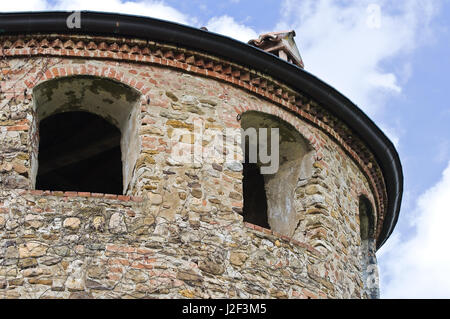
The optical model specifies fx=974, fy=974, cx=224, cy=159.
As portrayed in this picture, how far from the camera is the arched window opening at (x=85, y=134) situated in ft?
36.9

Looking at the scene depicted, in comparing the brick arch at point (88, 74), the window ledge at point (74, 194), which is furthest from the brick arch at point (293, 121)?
the window ledge at point (74, 194)

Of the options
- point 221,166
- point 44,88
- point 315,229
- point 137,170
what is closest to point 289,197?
point 315,229

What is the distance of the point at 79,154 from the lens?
1359cm

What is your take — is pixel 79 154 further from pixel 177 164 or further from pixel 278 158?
pixel 177 164

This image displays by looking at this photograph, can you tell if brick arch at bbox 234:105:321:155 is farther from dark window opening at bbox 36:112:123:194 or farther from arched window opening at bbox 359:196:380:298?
dark window opening at bbox 36:112:123:194

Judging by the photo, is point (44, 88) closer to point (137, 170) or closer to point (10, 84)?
point (10, 84)

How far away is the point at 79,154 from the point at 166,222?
360cm

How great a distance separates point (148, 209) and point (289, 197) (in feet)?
8.19

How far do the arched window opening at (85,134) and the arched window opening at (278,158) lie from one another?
152 centimetres

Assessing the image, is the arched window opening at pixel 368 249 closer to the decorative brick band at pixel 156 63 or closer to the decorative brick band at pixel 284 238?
the decorative brick band at pixel 156 63

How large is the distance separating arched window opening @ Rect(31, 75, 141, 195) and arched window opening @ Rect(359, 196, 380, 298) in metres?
3.44

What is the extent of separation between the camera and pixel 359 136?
509 inches

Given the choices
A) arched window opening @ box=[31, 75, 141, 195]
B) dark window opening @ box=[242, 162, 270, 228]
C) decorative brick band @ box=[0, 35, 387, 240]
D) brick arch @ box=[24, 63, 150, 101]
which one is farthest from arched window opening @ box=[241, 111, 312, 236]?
arched window opening @ box=[31, 75, 141, 195]

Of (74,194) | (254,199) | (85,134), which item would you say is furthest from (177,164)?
(254,199)
